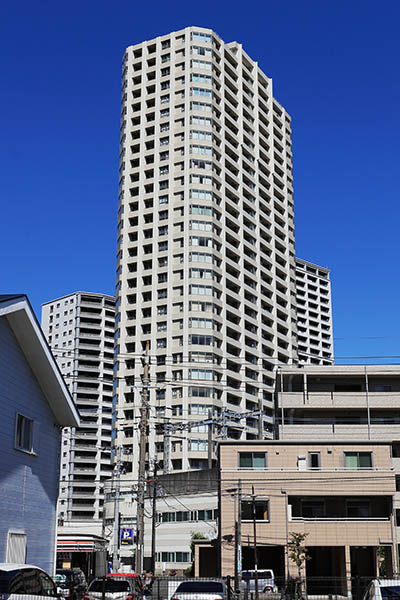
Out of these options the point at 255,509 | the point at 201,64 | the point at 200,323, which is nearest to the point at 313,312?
the point at 201,64

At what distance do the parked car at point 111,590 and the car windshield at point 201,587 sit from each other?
3.42 meters

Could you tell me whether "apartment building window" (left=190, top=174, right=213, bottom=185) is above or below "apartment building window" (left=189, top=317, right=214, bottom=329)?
above

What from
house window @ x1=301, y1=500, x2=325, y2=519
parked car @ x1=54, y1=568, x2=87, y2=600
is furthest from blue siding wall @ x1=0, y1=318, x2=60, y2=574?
house window @ x1=301, y1=500, x2=325, y2=519

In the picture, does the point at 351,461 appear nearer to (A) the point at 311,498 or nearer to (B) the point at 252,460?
(A) the point at 311,498

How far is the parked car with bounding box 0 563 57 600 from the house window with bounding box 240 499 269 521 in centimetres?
3601

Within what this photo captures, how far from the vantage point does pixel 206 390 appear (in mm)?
101688

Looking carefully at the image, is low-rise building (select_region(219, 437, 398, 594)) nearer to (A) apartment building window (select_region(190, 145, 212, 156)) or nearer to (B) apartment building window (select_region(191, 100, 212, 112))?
(A) apartment building window (select_region(190, 145, 212, 156))

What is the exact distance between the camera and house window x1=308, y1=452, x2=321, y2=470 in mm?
53312

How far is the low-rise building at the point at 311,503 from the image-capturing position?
5059cm

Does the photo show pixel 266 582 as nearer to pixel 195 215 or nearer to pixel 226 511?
pixel 226 511

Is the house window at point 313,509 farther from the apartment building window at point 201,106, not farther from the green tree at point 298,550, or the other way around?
the apartment building window at point 201,106

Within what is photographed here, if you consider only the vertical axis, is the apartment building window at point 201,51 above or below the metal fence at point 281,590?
above

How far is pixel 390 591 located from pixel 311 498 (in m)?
36.1

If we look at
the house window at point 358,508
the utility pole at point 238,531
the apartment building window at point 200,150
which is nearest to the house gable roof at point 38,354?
the utility pole at point 238,531
